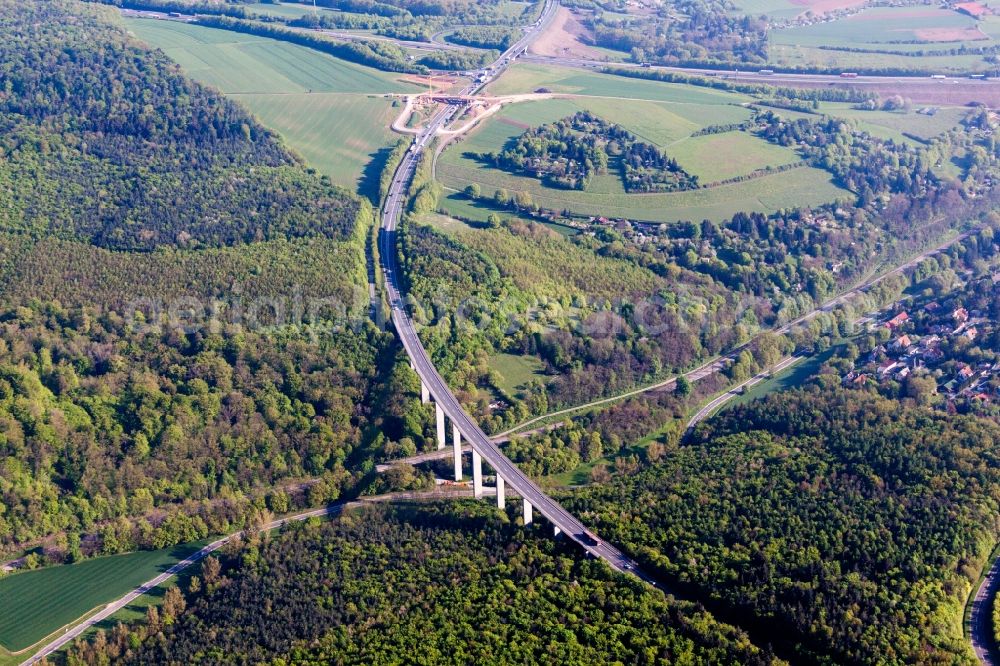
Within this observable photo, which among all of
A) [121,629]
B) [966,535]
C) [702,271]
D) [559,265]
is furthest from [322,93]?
[966,535]


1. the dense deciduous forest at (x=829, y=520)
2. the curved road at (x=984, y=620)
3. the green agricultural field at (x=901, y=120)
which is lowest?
the curved road at (x=984, y=620)

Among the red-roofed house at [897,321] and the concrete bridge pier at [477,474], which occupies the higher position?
the red-roofed house at [897,321]

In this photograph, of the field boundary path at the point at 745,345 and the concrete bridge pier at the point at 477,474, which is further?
the field boundary path at the point at 745,345

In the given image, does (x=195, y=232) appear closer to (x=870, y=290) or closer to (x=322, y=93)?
(x=322, y=93)

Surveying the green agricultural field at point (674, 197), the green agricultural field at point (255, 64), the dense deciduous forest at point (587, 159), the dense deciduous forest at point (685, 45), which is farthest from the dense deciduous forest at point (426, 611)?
the dense deciduous forest at point (685, 45)

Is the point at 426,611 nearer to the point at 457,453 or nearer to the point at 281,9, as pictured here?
the point at 457,453

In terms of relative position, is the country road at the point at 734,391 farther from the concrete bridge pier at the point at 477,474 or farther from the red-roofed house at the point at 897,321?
the concrete bridge pier at the point at 477,474
